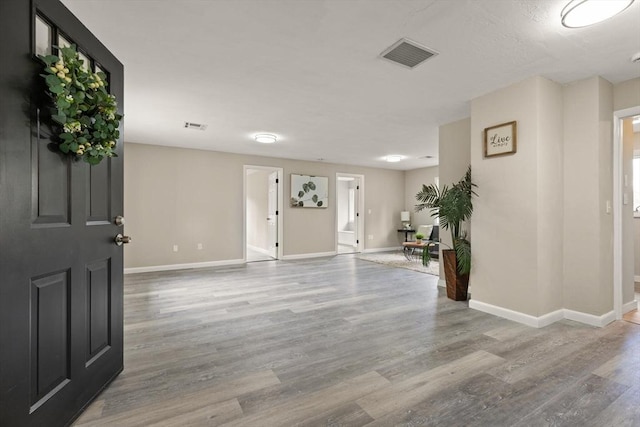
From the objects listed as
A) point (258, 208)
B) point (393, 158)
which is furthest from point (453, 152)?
point (258, 208)

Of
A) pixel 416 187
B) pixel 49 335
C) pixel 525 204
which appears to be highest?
pixel 416 187

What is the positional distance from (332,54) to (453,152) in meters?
2.56

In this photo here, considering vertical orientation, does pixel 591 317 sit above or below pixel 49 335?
below

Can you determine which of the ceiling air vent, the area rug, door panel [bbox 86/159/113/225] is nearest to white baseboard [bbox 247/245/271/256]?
the area rug

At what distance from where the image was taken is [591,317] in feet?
9.35

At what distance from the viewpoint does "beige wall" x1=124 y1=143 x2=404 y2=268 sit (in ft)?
18.0

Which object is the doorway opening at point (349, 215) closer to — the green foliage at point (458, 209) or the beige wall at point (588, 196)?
the green foliage at point (458, 209)

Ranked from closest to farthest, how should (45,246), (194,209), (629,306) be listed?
(45,246) → (629,306) → (194,209)

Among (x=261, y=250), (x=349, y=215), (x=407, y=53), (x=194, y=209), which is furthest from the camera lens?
(x=349, y=215)

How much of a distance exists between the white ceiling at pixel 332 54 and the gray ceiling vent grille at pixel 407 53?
2.6 inches

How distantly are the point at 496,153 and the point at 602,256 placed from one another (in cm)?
136

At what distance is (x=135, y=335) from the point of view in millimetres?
2629

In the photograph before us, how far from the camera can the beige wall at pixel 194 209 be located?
18.0 ft

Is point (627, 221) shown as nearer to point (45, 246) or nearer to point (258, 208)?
point (45, 246)
